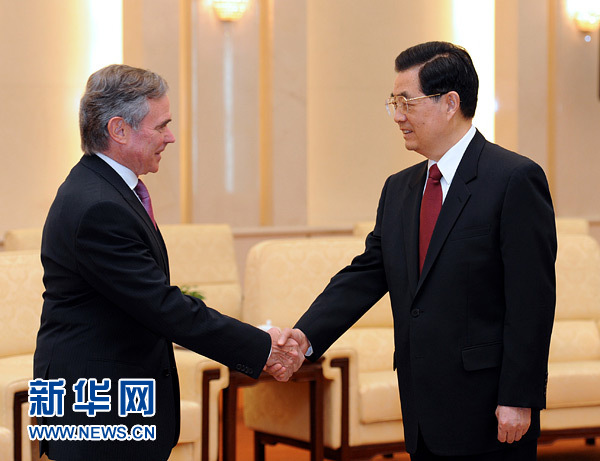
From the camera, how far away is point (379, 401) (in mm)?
4340

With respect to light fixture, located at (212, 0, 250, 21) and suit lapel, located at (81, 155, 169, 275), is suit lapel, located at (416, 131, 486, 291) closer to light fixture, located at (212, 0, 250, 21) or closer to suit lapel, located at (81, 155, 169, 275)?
suit lapel, located at (81, 155, 169, 275)

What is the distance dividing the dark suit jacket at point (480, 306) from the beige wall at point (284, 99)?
5175 mm

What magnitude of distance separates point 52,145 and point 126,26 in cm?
124

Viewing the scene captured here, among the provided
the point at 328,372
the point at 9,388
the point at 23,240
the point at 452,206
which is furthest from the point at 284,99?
the point at 452,206

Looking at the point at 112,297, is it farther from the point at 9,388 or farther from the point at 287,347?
the point at 9,388

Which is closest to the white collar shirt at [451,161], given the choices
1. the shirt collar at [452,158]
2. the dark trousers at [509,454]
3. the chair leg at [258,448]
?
the shirt collar at [452,158]

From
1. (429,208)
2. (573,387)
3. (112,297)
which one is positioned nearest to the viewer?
(112,297)

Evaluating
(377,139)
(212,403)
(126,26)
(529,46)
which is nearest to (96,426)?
(212,403)

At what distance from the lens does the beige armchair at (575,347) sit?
460 centimetres

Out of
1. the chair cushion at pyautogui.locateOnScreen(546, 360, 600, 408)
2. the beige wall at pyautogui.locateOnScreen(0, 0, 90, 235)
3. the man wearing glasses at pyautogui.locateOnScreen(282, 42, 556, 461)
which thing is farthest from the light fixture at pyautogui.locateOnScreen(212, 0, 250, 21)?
the man wearing glasses at pyautogui.locateOnScreen(282, 42, 556, 461)

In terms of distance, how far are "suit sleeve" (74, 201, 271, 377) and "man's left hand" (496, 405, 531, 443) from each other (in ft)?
2.67

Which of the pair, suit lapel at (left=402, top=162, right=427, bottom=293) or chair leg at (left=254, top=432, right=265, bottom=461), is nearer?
suit lapel at (left=402, top=162, right=427, bottom=293)

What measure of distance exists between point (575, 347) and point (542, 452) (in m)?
0.66

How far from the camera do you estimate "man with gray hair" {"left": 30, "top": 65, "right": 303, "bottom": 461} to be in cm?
228
